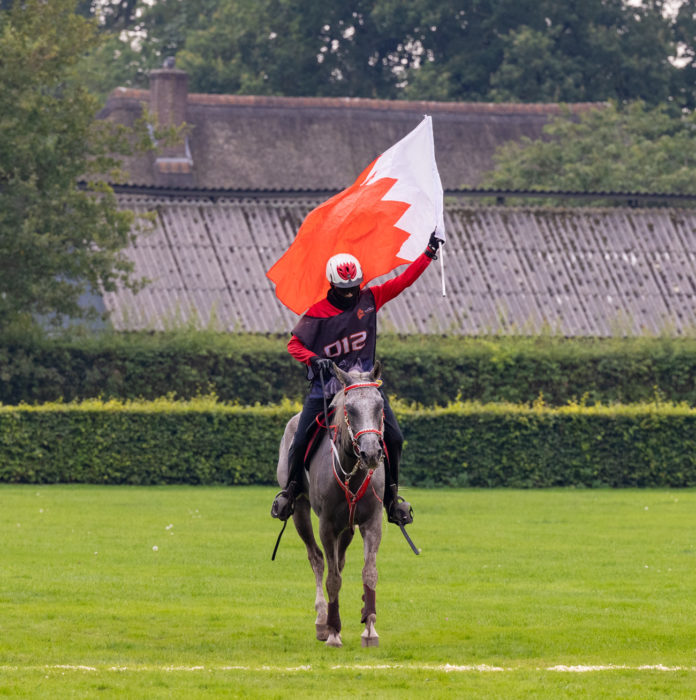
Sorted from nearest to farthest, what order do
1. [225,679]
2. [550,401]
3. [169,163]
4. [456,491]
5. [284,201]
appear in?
[225,679] < [456,491] < [550,401] < [284,201] < [169,163]

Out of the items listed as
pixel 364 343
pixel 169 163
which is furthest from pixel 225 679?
pixel 169 163

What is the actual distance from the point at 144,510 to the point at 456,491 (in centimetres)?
739

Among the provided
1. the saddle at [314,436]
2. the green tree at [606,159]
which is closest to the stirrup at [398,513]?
the saddle at [314,436]

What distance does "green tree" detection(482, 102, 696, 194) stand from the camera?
51.0 meters

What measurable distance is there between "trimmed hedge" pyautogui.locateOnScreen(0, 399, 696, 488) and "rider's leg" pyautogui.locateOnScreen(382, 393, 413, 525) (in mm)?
17538

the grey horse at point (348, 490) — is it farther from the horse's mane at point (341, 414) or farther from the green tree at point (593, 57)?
the green tree at point (593, 57)

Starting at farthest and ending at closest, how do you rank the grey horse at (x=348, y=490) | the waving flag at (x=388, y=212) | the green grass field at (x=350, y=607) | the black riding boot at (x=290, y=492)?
the waving flag at (x=388, y=212) → the black riding boot at (x=290, y=492) → the grey horse at (x=348, y=490) → the green grass field at (x=350, y=607)

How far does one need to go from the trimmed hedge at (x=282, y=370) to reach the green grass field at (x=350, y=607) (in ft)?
29.7

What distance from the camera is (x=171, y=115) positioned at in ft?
193

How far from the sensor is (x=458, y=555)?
1889cm

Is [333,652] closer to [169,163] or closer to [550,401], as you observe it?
[550,401]

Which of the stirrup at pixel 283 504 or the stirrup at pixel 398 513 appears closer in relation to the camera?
the stirrup at pixel 398 513

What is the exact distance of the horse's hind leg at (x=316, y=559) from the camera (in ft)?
40.6

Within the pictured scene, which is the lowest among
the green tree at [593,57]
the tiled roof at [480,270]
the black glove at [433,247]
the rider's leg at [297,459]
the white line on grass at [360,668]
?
the white line on grass at [360,668]
